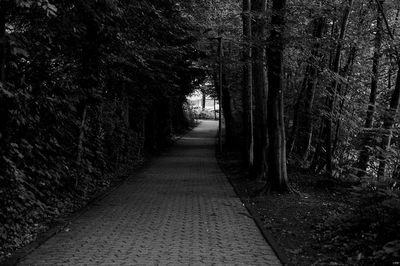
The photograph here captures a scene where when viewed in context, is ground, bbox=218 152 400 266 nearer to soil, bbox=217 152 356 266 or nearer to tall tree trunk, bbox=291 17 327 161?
soil, bbox=217 152 356 266

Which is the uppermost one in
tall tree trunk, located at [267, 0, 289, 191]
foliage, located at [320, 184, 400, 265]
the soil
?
tall tree trunk, located at [267, 0, 289, 191]

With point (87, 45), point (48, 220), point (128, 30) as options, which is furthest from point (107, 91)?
point (48, 220)

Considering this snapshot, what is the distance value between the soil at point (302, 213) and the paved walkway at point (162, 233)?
1.26 ft

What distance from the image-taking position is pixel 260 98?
15219 mm

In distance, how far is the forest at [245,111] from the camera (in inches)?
292

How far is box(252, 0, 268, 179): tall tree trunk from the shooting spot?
14375 millimetres

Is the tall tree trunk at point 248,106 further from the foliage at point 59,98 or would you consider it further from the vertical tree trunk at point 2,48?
the vertical tree trunk at point 2,48

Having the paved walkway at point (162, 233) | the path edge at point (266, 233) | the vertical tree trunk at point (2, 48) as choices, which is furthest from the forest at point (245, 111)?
the paved walkway at point (162, 233)

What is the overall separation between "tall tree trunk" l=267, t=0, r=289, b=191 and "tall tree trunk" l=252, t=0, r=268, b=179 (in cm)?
88

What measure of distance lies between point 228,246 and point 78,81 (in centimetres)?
592

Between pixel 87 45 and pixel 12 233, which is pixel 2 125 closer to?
pixel 12 233

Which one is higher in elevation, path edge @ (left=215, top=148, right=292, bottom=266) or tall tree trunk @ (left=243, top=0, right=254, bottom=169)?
tall tree trunk @ (left=243, top=0, right=254, bottom=169)

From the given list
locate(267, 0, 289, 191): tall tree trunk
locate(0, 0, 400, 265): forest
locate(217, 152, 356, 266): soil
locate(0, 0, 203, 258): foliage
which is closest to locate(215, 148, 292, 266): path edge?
locate(217, 152, 356, 266): soil

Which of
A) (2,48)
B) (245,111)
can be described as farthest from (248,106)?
(2,48)
